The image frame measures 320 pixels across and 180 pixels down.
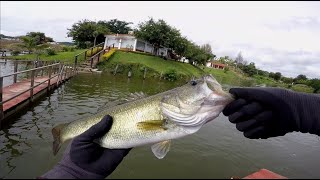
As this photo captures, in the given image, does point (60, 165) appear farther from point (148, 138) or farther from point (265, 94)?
point (265, 94)

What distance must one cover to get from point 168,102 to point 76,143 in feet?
2.88

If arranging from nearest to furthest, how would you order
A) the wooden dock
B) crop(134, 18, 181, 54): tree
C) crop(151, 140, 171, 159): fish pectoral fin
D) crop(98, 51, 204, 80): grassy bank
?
crop(151, 140, 171, 159): fish pectoral fin, the wooden dock, crop(98, 51, 204, 80): grassy bank, crop(134, 18, 181, 54): tree

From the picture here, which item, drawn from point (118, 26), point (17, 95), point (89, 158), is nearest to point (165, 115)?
point (89, 158)

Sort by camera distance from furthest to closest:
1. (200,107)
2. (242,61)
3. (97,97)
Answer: (242,61)
(97,97)
(200,107)

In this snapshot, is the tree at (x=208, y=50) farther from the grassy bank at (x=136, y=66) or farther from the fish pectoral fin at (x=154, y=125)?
the fish pectoral fin at (x=154, y=125)

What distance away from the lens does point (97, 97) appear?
19344 millimetres

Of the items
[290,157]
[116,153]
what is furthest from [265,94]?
[290,157]

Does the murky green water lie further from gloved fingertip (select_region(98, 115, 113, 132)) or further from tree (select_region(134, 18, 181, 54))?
tree (select_region(134, 18, 181, 54))

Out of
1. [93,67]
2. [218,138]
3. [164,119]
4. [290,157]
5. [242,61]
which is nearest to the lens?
[164,119]

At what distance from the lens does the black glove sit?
2.53 m

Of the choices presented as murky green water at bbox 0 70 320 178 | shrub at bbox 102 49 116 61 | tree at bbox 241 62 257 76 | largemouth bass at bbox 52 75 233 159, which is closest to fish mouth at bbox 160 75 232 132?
largemouth bass at bbox 52 75 233 159

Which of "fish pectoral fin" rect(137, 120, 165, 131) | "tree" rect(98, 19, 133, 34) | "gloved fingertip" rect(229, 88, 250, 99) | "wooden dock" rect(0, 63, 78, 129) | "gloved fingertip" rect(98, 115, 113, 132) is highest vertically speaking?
"tree" rect(98, 19, 133, 34)

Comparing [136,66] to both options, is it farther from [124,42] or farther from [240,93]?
[240,93]

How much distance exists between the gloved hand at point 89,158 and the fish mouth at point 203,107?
0.67 m
